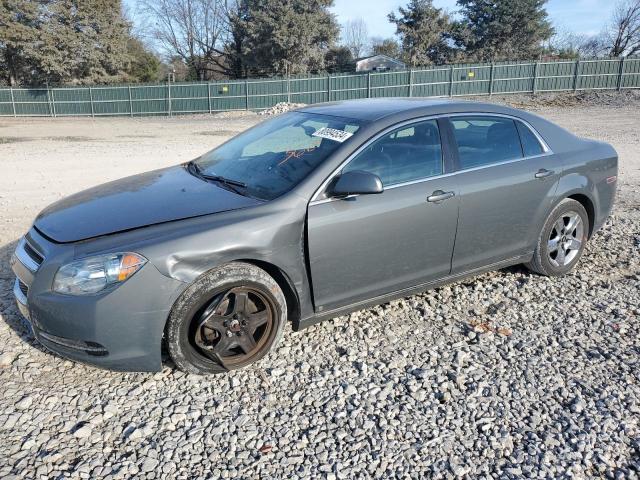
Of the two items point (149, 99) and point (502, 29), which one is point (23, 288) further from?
point (502, 29)

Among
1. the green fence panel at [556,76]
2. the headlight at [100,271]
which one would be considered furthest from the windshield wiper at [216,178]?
the green fence panel at [556,76]

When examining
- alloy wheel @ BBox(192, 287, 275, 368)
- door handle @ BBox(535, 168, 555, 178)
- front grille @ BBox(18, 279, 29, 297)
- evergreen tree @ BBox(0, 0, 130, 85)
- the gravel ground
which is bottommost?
the gravel ground

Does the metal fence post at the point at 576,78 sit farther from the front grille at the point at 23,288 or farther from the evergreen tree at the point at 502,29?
the front grille at the point at 23,288

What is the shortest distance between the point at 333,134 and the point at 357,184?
618mm

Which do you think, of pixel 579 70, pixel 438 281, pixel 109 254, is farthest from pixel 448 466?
pixel 579 70

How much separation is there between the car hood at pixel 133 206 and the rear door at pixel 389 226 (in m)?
0.58

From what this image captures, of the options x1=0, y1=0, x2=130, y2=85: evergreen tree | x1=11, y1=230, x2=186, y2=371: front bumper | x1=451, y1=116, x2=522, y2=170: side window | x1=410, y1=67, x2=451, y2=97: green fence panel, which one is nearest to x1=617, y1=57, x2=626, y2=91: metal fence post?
x1=410, y1=67, x2=451, y2=97: green fence panel

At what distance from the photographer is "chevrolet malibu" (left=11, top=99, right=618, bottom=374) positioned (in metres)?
3.09

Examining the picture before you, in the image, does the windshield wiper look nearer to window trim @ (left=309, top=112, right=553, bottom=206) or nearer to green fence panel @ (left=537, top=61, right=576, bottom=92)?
window trim @ (left=309, top=112, right=553, bottom=206)

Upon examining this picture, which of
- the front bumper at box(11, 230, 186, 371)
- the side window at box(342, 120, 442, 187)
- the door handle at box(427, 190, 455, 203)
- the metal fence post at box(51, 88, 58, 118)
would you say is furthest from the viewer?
the metal fence post at box(51, 88, 58, 118)

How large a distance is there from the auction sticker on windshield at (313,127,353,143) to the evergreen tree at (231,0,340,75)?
40.5 metres

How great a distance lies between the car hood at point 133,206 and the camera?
332 centimetres

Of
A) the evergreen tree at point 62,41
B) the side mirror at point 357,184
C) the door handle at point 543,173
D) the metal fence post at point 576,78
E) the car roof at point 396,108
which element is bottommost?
the door handle at point 543,173

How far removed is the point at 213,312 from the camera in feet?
10.7
